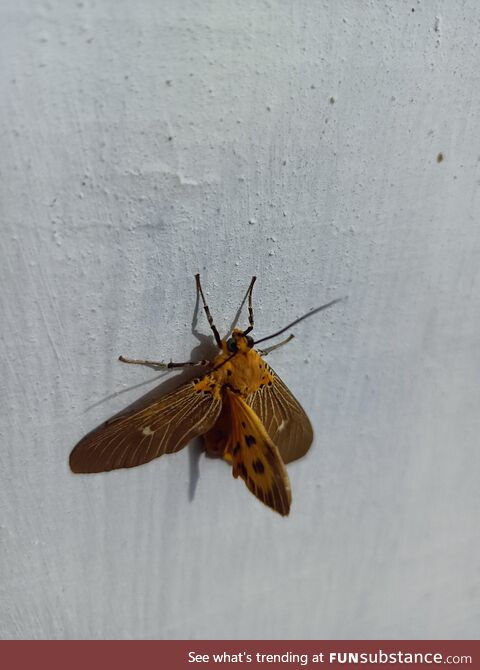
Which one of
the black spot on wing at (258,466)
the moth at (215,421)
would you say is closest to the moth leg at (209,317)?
the moth at (215,421)

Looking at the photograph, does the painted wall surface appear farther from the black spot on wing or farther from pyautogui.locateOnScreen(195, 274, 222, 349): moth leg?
the black spot on wing

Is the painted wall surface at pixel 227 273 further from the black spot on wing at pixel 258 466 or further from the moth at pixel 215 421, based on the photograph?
the black spot on wing at pixel 258 466

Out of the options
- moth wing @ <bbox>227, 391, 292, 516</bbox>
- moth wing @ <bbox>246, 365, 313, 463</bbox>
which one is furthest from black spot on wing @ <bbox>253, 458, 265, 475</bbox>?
moth wing @ <bbox>246, 365, 313, 463</bbox>

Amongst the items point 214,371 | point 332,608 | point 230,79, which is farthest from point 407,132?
point 332,608

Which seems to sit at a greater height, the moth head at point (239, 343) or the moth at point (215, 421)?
the moth head at point (239, 343)

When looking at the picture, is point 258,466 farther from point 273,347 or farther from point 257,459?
point 273,347

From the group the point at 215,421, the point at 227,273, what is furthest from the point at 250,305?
the point at 215,421

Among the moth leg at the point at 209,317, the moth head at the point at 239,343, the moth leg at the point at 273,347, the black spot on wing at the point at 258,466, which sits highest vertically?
the moth leg at the point at 209,317
